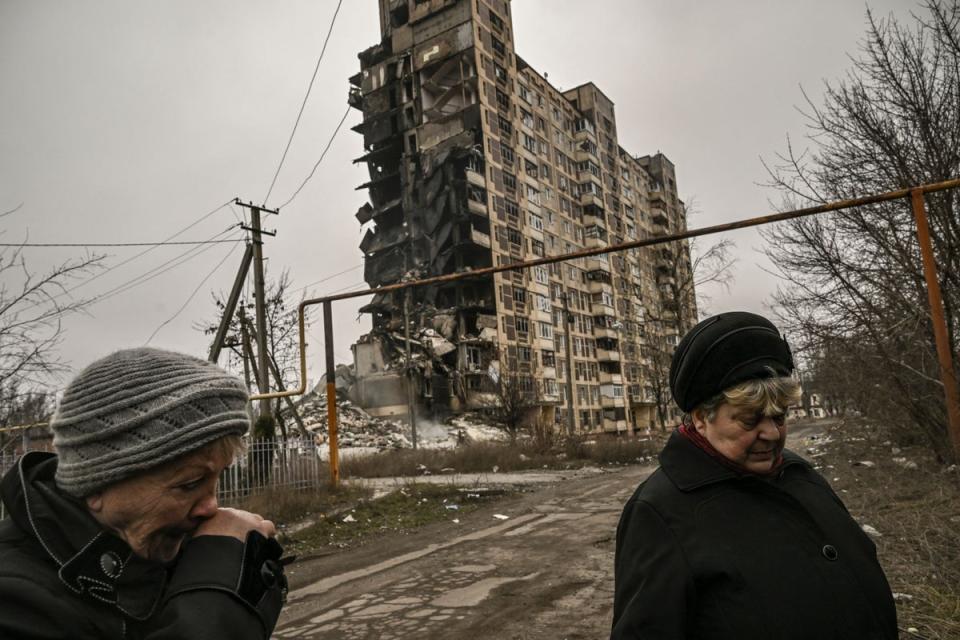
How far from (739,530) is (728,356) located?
0.53m

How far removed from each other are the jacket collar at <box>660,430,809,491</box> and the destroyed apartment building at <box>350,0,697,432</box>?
40315 millimetres

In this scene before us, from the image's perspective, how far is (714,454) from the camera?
199cm

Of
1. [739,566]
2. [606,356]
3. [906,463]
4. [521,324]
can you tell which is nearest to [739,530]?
[739,566]

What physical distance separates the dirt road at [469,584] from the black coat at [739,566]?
2609 millimetres

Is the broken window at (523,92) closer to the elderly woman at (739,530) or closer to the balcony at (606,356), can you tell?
the balcony at (606,356)

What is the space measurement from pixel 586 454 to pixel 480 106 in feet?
118

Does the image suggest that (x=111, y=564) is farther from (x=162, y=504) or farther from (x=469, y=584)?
(x=469, y=584)

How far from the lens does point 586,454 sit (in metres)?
20.9

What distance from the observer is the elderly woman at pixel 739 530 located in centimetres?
171

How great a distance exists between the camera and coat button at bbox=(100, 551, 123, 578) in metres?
1.20

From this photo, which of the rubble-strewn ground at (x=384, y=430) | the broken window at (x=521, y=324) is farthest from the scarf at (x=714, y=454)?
the broken window at (x=521, y=324)

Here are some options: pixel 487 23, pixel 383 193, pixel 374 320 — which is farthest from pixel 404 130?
pixel 374 320

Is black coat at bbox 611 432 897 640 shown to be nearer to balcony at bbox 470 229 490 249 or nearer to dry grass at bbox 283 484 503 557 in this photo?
dry grass at bbox 283 484 503 557

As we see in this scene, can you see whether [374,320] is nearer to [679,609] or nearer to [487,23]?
[487,23]
